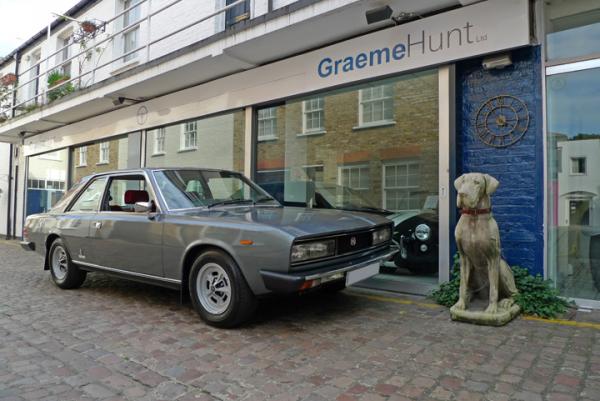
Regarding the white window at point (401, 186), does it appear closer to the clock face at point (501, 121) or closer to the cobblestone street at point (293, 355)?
the clock face at point (501, 121)

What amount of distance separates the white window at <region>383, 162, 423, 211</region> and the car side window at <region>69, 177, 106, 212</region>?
4020 millimetres

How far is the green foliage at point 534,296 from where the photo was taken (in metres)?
4.54

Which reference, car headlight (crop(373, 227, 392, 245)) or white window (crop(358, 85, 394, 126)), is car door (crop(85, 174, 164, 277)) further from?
white window (crop(358, 85, 394, 126))

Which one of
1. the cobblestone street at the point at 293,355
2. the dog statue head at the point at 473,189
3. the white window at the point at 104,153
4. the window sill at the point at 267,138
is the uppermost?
the white window at the point at 104,153

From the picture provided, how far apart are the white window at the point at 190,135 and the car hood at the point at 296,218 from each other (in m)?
5.11

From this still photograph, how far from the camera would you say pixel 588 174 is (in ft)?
16.5

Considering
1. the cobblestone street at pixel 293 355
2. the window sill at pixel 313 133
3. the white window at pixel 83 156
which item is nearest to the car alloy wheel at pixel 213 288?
the cobblestone street at pixel 293 355

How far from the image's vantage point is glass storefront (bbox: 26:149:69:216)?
1406 cm

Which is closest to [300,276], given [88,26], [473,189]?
[473,189]

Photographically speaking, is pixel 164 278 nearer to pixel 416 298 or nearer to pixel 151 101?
pixel 416 298

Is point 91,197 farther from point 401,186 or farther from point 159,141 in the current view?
point 159,141

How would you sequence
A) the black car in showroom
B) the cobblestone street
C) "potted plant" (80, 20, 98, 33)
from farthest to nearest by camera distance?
"potted plant" (80, 20, 98, 33), the black car in showroom, the cobblestone street

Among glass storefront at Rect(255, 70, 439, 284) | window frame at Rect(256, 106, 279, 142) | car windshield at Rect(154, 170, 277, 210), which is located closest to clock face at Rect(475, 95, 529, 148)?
glass storefront at Rect(255, 70, 439, 284)

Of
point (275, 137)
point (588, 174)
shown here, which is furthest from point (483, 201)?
point (275, 137)
